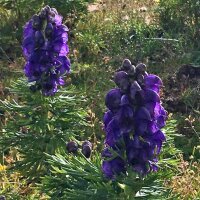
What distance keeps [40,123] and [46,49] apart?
49 centimetres

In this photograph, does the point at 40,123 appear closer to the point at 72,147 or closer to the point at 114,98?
the point at 72,147

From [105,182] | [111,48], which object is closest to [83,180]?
[105,182]

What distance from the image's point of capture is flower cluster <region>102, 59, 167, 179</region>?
8.27ft

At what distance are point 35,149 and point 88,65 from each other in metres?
2.63

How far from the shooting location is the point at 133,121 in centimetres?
255

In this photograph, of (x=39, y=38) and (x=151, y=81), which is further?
(x=39, y=38)

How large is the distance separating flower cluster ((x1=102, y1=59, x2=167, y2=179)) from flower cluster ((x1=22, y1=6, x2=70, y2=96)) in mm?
1151

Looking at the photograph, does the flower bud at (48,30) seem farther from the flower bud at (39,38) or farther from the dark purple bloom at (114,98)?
the dark purple bloom at (114,98)

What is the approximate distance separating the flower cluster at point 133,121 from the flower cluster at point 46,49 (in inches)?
45.3

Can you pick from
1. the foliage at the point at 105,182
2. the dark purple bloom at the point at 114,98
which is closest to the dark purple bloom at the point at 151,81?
the dark purple bloom at the point at 114,98

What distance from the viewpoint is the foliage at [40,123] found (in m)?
3.83

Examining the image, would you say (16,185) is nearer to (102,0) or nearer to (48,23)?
(48,23)

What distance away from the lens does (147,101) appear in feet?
8.32

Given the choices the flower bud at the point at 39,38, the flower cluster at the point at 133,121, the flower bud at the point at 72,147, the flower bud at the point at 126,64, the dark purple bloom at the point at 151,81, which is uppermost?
the flower bud at the point at 39,38
